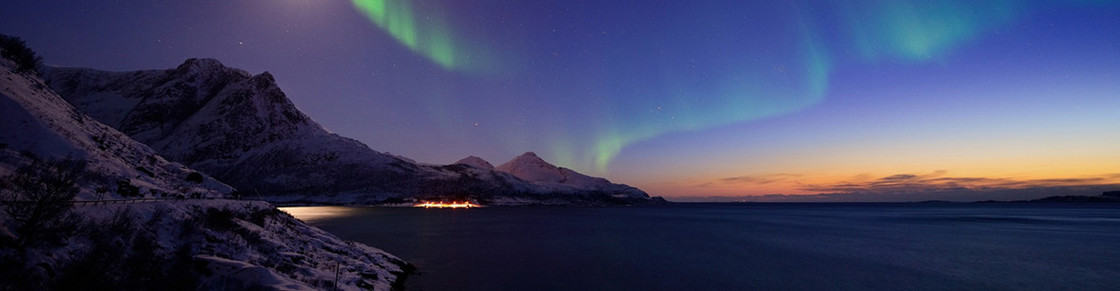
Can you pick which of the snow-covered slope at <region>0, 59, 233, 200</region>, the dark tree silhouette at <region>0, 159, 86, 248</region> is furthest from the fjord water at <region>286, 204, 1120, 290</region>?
the dark tree silhouette at <region>0, 159, 86, 248</region>

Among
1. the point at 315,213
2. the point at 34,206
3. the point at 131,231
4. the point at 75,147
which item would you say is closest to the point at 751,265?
A: the point at 131,231

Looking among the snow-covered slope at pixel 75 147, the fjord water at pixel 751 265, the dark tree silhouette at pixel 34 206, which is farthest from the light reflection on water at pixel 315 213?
the dark tree silhouette at pixel 34 206

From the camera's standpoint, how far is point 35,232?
9602mm

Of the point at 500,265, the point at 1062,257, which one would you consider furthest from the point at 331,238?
the point at 1062,257

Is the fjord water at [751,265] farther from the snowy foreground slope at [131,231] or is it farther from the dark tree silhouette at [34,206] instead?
the dark tree silhouette at [34,206]

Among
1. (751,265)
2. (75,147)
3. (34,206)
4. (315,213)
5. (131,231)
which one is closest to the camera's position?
(34,206)

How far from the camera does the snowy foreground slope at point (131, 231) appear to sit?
31.4 feet

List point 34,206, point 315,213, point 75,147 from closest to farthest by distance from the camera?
point 34,206 < point 75,147 < point 315,213

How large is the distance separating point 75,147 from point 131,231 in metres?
9.89

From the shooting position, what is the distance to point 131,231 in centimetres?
1250

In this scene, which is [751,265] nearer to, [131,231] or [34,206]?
[131,231]

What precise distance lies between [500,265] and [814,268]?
22.3 meters

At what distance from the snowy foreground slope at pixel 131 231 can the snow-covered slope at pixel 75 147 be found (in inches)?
2.4

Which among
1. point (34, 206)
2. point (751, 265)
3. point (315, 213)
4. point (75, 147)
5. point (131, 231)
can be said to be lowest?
point (315, 213)
